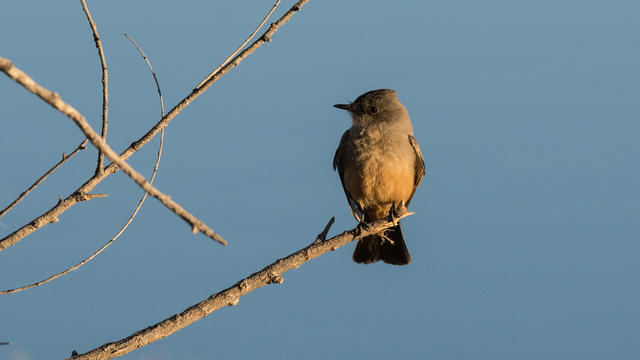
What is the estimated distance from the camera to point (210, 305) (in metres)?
4.49

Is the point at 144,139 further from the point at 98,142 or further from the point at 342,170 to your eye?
the point at 342,170

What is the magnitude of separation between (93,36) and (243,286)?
5.82ft

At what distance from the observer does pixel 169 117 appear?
4.22 meters

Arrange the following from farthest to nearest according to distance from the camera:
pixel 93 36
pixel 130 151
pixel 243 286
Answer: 1. pixel 243 286
2. pixel 130 151
3. pixel 93 36

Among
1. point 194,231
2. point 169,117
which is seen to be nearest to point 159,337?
point 169,117

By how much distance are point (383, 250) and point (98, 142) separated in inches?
206

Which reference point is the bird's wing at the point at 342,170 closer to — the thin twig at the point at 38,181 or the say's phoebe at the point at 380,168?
the say's phoebe at the point at 380,168

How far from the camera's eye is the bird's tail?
24.0 ft

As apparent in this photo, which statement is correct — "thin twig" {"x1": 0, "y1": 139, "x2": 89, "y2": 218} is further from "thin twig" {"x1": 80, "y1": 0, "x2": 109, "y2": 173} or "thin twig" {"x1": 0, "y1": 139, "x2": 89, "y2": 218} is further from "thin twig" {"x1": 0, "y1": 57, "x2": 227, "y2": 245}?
"thin twig" {"x1": 0, "y1": 57, "x2": 227, "y2": 245}

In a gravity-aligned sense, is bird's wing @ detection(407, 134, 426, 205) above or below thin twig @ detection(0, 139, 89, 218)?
above

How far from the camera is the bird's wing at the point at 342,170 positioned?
7395mm

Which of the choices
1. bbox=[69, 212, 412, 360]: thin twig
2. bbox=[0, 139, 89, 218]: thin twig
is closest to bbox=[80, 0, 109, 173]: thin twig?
bbox=[0, 139, 89, 218]: thin twig

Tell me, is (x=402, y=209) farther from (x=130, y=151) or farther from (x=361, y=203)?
(x=130, y=151)

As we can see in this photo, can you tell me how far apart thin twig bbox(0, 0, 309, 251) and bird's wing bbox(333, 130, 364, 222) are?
3411 millimetres
